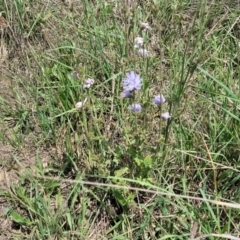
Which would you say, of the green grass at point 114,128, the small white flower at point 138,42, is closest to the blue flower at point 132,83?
the green grass at point 114,128

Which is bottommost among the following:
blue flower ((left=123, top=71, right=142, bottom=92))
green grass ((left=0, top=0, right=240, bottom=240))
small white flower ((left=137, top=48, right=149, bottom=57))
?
green grass ((left=0, top=0, right=240, bottom=240))

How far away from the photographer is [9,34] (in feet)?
6.89

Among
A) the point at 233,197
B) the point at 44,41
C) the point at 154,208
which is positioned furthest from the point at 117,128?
the point at 44,41

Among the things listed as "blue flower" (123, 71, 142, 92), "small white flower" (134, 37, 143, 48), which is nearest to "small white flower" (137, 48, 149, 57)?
"small white flower" (134, 37, 143, 48)

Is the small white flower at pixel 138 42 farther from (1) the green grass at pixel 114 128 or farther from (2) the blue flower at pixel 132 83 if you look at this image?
(2) the blue flower at pixel 132 83

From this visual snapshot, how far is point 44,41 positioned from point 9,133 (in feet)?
1.54

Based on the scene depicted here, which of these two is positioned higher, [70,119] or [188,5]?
[188,5]

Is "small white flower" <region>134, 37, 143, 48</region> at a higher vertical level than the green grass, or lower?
higher

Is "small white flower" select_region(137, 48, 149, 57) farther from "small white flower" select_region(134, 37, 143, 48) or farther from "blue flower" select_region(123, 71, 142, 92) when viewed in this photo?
"blue flower" select_region(123, 71, 142, 92)

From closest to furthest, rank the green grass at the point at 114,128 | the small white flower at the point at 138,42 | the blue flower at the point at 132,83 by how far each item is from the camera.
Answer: the blue flower at the point at 132,83 → the green grass at the point at 114,128 → the small white flower at the point at 138,42

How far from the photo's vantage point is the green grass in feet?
5.10

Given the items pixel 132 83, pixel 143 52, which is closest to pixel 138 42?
pixel 143 52

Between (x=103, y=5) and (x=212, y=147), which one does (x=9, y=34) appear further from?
(x=212, y=147)

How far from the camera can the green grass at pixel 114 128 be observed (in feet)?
5.10
